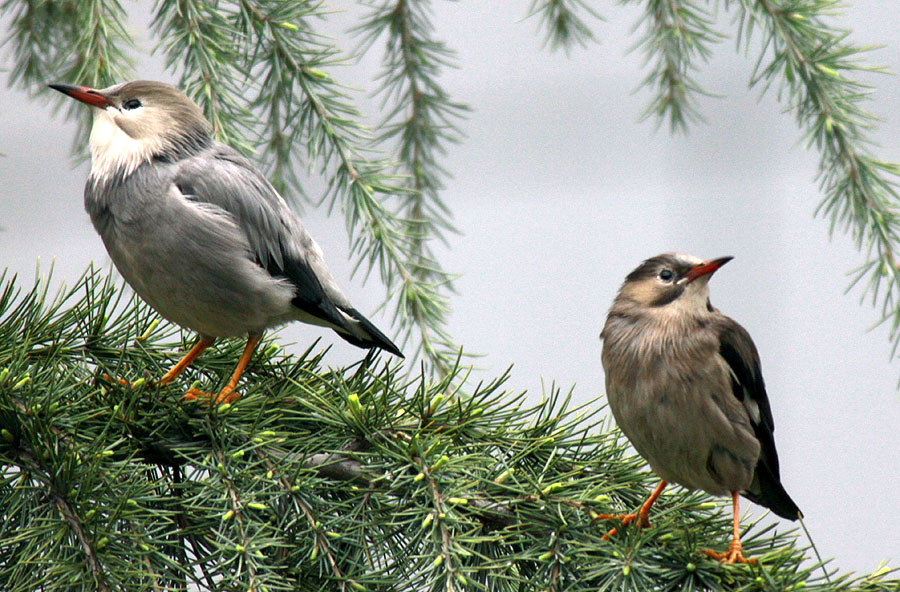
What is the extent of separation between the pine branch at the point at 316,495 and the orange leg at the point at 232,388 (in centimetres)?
1

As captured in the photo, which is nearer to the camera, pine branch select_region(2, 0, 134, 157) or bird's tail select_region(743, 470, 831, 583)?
bird's tail select_region(743, 470, 831, 583)

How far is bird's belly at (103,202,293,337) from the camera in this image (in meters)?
1.18

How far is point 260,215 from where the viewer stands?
126 centimetres

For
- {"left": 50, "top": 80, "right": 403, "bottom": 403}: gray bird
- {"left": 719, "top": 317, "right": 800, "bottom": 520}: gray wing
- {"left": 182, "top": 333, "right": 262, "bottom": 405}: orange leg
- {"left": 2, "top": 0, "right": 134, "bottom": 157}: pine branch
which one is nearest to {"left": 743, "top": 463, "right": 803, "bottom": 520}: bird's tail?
{"left": 719, "top": 317, "right": 800, "bottom": 520}: gray wing

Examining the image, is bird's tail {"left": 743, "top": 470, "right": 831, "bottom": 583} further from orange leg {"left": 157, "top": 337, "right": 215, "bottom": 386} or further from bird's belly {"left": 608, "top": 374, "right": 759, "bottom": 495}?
orange leg {"left": 157, "top": 337, "right": 215, "bottom": 386}

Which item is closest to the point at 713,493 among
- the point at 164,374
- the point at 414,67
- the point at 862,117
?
the point at 862,117

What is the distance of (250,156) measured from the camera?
1.25 m

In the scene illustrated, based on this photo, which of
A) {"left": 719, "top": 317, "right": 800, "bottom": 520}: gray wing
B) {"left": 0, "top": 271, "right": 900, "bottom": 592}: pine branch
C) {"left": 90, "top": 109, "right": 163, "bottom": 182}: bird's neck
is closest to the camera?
{"left": 0, "top": 271, "right": 900, "bottom": 592}: pine branch

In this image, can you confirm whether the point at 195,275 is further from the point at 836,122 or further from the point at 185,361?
the point at 836,122

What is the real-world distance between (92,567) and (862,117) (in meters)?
1.09

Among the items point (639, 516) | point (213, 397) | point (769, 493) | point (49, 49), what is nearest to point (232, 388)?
point (213, 397)

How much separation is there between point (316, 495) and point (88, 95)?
0.72m

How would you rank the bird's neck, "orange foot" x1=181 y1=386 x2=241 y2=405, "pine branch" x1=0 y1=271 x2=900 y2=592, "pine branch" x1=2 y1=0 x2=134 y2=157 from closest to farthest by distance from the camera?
"pine branch" x1=0 y1=271 x2=900 y2=592, "orange foot" x1=181 y1=386 x2=241 y2=405, the bird's neck, "pine branch" x1=2 y1=0 x2=134 y2=157

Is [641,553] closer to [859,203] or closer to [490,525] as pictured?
[490,525]
